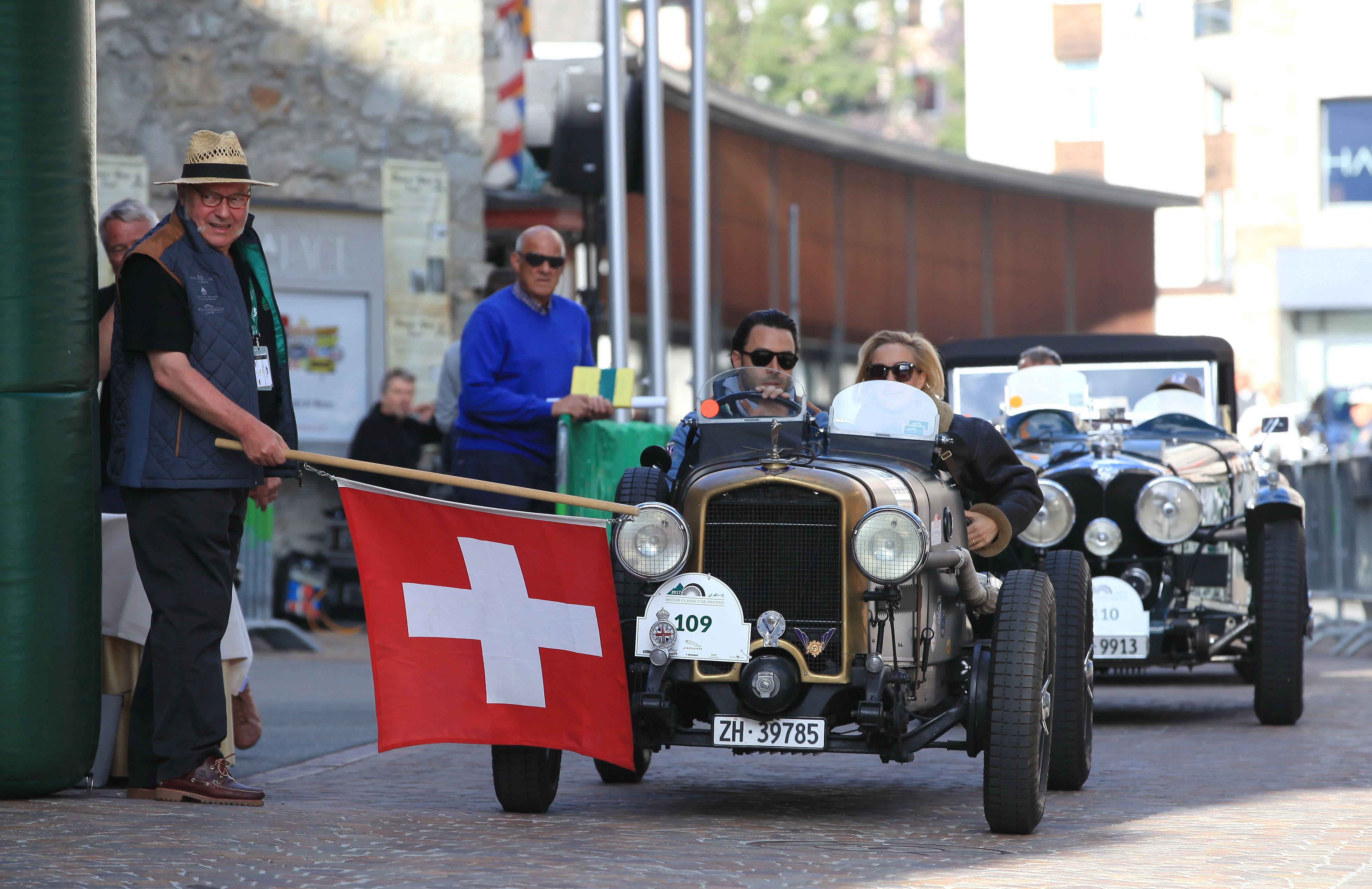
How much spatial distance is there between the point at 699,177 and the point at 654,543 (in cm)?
619

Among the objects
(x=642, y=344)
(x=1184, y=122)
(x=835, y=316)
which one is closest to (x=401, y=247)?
(x=642, y=344)

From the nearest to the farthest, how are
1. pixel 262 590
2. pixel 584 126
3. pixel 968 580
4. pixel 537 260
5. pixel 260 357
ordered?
pixel 968 580 → pixel 260 357 → pixel 537 260 → pixel 584 126 → pixel 262 590

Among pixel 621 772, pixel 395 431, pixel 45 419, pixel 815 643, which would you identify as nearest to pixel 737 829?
pixel 815 643

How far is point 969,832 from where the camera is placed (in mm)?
5820

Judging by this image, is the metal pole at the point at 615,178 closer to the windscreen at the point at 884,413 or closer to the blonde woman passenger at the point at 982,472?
the blonde woman passenger at the point at 982,472

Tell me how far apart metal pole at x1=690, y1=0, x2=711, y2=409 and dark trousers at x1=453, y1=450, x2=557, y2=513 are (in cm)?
290

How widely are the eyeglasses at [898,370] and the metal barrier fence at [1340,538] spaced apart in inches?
320

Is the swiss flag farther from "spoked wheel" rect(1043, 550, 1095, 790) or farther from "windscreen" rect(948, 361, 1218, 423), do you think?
"windscreen" rect(948, 361, 1218, 423)

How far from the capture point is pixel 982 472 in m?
6.61

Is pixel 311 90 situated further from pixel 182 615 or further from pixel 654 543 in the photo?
pixel 654 543

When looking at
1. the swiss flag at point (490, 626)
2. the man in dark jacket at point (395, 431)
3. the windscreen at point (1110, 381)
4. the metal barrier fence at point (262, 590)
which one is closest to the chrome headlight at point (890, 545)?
the swiss flag at point (490, 626)

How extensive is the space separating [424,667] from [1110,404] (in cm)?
560

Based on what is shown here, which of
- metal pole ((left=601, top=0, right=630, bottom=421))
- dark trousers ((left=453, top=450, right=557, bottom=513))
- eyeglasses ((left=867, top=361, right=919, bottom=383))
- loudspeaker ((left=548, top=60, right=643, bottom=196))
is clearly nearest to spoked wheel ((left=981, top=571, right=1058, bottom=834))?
eyeglasses ((left=867, top=361, right=919, bottom=383))

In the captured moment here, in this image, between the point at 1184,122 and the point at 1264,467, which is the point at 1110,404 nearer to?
the point at 1264,467
